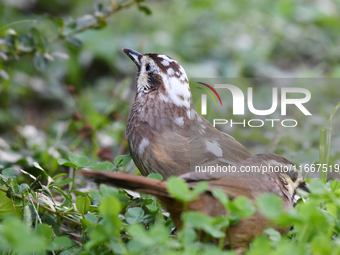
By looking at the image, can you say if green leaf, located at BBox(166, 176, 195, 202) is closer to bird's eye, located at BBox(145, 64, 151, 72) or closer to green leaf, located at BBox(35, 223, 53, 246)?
green leaf, located at BBox(35, 223, 53, 246)

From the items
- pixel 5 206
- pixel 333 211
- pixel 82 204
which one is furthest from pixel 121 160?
pixel 333 211

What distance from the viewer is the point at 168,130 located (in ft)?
8.10

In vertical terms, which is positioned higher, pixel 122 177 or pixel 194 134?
pixel 122 177

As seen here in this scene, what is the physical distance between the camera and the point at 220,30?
5957 mm

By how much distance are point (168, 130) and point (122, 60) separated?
3.09m

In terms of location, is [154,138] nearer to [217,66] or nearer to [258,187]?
[258,187]

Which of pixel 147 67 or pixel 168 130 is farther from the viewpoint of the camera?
pixel 147 67

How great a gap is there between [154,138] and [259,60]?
341cm

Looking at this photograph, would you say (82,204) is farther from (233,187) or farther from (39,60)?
(39,60)

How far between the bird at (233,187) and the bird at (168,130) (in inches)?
11.6

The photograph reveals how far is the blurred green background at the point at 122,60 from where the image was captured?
10.8 ft

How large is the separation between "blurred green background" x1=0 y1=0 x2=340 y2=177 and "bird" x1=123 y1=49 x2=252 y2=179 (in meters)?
0.52

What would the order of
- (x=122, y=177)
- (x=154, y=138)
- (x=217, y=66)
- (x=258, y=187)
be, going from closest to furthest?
(x=122, y=177), (x=258, y=187), (x=154, y=138), (x=217, y=66)

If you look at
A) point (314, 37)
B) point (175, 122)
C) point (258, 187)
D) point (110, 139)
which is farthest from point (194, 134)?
point (314, 37)
